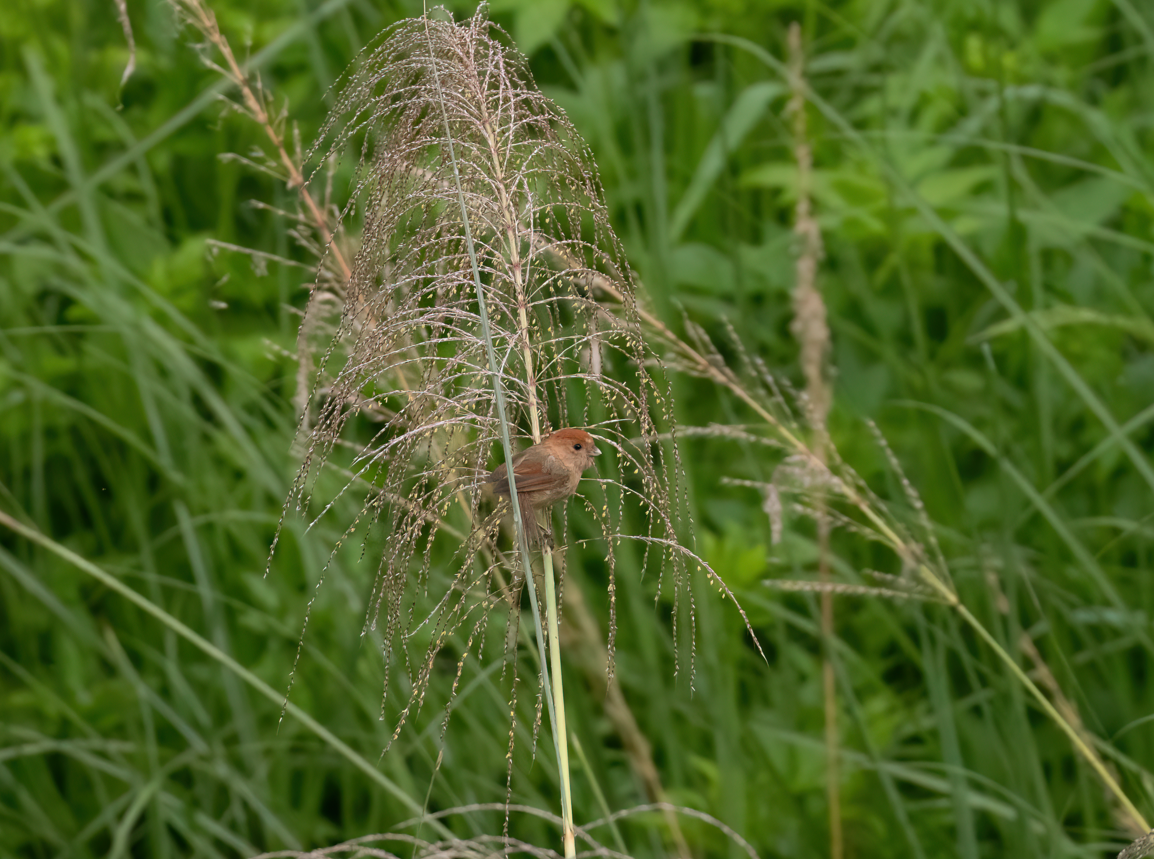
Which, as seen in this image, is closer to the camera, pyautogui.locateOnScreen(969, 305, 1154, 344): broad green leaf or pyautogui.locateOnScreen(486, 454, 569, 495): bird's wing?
pyautogui.locateOnScreen(486, 454, 569, 495): bird's wing

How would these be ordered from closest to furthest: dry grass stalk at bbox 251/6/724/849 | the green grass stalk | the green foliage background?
1. the green grass stalk
2. dry grass stalk at bbox 251/6/724/849
3. the green foliage background

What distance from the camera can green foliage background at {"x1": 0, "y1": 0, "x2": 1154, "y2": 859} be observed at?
1394 millimetres

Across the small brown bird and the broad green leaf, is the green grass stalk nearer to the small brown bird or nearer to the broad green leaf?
the small brown bird

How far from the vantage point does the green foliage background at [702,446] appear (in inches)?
54.9

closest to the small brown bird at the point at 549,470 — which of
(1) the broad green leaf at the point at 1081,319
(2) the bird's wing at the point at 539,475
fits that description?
(2) the bird's wing at the point at 539,475

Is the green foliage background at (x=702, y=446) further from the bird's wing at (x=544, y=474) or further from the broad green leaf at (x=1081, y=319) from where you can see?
the bird's wing at (x=544, y=474)

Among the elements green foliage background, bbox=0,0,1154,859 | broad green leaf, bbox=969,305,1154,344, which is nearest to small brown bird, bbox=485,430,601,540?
green foliage background, bbox=0,0,1154,859

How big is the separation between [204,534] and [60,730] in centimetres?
43

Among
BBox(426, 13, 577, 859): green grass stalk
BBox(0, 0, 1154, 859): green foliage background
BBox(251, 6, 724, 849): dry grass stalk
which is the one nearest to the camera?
BBox(426, 13, 577, 859): green grass stalk

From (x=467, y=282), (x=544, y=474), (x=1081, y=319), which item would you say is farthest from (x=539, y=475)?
(x=1081, y=319)

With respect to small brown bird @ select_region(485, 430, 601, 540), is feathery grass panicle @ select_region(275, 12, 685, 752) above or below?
above

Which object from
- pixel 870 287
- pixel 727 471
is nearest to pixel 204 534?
pixel 727 471

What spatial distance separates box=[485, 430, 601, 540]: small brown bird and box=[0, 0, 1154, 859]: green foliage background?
60 centimetres

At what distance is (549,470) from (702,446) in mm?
1309
